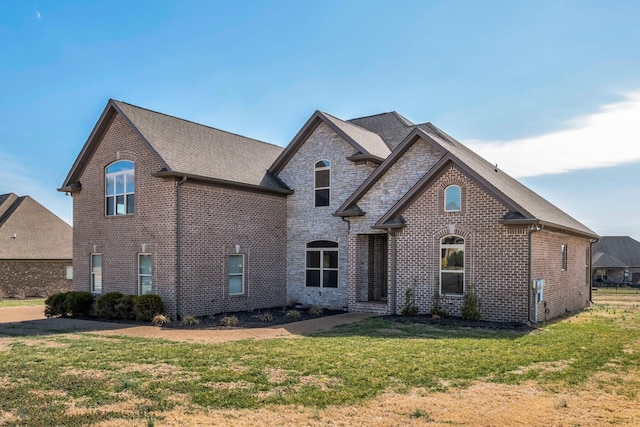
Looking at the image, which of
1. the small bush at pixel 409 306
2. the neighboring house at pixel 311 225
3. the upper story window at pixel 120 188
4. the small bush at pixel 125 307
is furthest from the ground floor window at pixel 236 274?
the small bush at pixel 409 306

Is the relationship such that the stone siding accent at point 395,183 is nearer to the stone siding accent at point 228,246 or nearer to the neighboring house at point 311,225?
the neighboring house at point 311,225

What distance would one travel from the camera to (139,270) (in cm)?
1898

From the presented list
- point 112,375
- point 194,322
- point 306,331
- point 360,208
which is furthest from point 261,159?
point 112,375

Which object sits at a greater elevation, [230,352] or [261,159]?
[261,159]

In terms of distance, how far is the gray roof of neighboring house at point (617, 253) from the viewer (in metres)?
58.0

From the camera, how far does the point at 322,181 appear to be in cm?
2189

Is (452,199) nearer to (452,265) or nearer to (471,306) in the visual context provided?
(452,265)

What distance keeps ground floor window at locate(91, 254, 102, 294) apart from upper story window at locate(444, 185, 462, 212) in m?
13.0

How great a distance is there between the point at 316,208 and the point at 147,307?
774cm

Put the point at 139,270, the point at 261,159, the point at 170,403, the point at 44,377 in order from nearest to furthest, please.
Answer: the point at 170,403 → the point at 44,377 → the point at 139,270 → the point at 261,159

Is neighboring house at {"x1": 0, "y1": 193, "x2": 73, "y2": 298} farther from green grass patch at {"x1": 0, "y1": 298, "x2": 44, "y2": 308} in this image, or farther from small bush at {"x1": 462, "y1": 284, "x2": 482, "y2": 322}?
small bush at {"x1": 462, "y1": 284, "x2": 482, "y2": 322}

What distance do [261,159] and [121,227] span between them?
6.72 meters

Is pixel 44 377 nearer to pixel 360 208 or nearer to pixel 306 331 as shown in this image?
pixel 306 331

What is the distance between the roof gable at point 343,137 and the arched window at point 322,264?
370 cm
